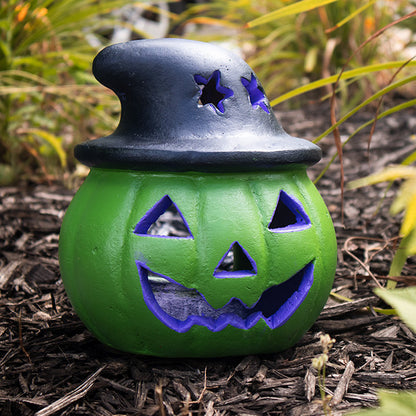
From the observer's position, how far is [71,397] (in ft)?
4.79

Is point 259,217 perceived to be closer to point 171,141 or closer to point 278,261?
point 278,261

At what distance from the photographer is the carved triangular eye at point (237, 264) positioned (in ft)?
4.99

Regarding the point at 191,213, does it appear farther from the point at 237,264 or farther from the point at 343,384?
the point at 343,384

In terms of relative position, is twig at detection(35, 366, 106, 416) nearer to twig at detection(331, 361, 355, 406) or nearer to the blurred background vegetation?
twig at detection(331, 361, 355, 406)

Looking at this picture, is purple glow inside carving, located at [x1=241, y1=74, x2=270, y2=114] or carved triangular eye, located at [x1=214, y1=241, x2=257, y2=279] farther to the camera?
purple glow inside carving, located at [x1=241, y1=74, x2=270, y2=114]

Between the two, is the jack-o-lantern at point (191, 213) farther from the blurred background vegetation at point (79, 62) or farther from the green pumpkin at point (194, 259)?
the blurred background vegetation at point (79, 62)

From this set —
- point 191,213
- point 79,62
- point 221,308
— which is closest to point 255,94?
point 191,213

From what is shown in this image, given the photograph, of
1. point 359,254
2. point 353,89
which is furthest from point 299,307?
point 353,89

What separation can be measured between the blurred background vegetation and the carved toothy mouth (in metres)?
0.75

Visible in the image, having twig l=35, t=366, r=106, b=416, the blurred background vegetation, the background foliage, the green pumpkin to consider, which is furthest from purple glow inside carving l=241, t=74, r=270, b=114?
→ the background foliage

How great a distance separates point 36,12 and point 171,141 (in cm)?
252

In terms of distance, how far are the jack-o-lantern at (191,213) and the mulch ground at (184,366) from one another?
7cm

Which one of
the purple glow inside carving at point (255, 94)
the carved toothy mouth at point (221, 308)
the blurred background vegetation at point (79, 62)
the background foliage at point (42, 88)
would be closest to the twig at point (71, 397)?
the carved toothy mouth at point (221, 308)

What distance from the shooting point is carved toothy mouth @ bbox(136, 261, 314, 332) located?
1.53m
